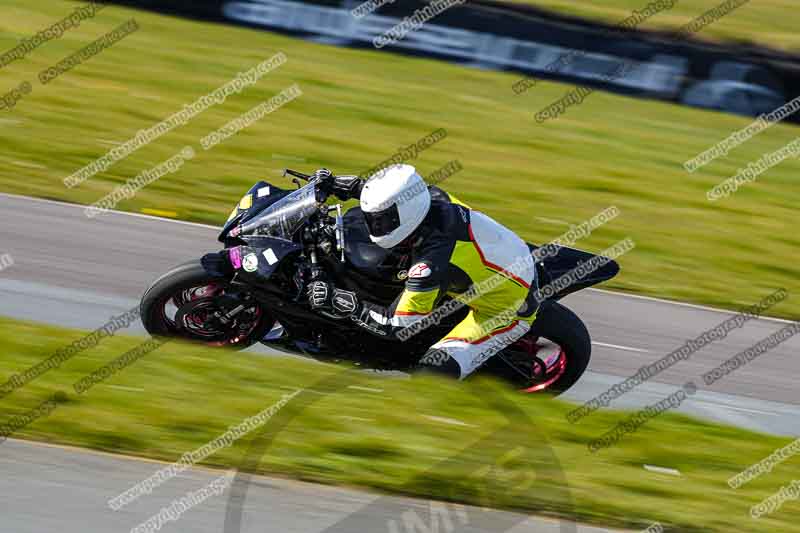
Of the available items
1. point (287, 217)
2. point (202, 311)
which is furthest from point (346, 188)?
point (202, 311)

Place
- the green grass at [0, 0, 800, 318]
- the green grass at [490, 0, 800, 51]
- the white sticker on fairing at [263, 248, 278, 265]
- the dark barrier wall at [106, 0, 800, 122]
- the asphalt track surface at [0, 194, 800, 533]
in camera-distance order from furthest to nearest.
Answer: the green grass at [490, 0, 800, 51] → the dark barrier wall at [106, 0, 800, 122] → the green grass at [0, 0, 800, 318] → the white sticker on fairing at [263, 248, 278, 265] → the asphalt track surface at [0, 194, 800, 533]

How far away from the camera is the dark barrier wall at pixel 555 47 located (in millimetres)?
17391

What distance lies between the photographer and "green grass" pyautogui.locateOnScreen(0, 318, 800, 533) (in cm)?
610

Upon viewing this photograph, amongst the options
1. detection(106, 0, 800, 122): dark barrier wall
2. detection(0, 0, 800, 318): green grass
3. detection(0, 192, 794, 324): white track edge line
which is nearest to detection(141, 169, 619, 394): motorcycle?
detection(0, 192, 794, 324): white track edge line

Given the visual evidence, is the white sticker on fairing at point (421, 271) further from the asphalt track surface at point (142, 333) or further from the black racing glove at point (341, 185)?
the asphalt track surface at point (142, 333)

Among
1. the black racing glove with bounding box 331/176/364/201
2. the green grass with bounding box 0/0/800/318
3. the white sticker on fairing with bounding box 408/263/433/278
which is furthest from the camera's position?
the green grass with bounding box 0/0/800/318

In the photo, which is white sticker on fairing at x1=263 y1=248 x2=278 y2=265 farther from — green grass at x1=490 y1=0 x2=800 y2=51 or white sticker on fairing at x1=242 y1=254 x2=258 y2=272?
green grass at x1=490 y1=0 x2=800 y2=51

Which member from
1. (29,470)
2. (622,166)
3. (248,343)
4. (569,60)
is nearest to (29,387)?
(29,470)

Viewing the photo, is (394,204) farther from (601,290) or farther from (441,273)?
(601,290)

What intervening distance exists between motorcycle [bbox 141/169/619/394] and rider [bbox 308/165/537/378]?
17 centimetres

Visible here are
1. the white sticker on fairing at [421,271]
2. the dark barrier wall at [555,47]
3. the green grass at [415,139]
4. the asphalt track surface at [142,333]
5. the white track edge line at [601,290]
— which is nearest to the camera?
the asphalt track surface at [142,333]

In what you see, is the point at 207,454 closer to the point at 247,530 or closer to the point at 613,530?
the point at 247,530

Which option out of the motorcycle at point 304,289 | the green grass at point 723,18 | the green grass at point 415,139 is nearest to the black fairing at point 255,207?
the motorcycle at point 304,289

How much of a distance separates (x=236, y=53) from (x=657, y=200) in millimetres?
7351
